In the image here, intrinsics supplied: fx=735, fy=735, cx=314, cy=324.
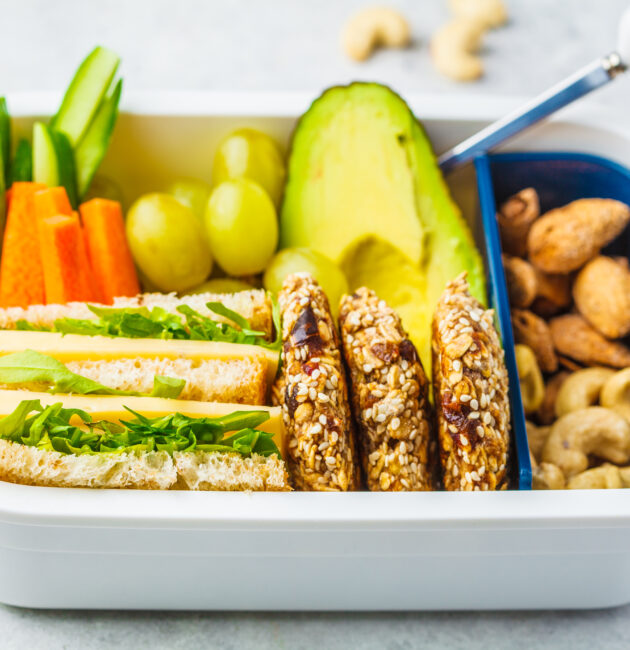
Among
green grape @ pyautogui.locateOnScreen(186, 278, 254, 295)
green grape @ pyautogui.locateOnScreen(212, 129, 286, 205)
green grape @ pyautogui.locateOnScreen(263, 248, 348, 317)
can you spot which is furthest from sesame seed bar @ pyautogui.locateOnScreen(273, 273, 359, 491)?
green grape @ pyautogui.locateOnScreen(212, 129, 286, 205)

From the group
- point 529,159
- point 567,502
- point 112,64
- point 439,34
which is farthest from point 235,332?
point 439,34

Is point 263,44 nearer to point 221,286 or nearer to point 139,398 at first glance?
point 221,286

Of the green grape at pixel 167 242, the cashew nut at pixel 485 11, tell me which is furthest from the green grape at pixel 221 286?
the cashew nut at pixel 485 11

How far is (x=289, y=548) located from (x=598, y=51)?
1.90m

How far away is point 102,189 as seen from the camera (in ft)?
5.20

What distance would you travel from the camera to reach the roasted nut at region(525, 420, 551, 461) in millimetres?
1333

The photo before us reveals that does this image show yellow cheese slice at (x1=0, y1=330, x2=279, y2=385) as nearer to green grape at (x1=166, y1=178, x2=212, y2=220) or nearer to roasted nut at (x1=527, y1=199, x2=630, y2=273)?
green grape at (x1=166, y1=178, x2=212, y2=220)

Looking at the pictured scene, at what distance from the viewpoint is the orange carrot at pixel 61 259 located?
1331mm

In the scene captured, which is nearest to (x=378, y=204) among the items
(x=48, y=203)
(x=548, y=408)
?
(x=548, y=408)

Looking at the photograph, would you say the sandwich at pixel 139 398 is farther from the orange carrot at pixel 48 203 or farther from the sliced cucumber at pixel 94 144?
the sliced cucumber at pixel 94 144

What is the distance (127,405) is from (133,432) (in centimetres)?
5

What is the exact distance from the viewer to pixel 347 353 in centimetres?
114

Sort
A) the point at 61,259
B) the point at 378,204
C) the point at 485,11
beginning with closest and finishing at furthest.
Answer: the point at 61,259, the point at 378,204, the point at 485,11

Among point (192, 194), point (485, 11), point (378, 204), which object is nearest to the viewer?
point (378, 204)
